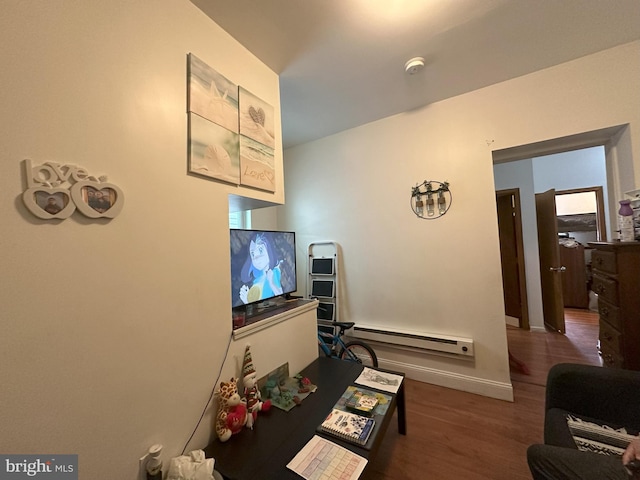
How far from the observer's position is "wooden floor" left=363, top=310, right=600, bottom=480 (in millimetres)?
1345

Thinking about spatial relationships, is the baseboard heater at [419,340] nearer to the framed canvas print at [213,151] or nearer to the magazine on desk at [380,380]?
the magazine on desk at [380,380]

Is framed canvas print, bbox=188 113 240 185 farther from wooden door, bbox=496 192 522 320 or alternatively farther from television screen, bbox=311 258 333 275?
wooden door, bbox=496 192 522 320

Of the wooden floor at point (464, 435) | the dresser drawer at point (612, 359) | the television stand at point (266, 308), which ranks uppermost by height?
the television stand at point (266, 308)

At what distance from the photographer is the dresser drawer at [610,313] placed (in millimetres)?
1334

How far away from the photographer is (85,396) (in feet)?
2.56

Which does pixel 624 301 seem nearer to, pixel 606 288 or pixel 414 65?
pixel 606 288

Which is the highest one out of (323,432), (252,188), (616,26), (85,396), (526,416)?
(616,26)

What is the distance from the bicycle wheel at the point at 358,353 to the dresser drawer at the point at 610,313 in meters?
1.54

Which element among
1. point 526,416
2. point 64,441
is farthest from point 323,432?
point 526,416

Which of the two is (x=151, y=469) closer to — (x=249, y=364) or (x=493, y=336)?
(x=249, y=364)

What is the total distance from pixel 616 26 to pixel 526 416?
2664mm

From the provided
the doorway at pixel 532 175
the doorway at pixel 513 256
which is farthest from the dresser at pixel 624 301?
the doorway at pixel 513 256

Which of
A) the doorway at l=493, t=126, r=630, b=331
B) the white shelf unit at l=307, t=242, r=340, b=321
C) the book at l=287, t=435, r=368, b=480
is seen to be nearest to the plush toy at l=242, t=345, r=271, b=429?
the book at l=287, t=435, r=368, b=480

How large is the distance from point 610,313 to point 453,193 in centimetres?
127
